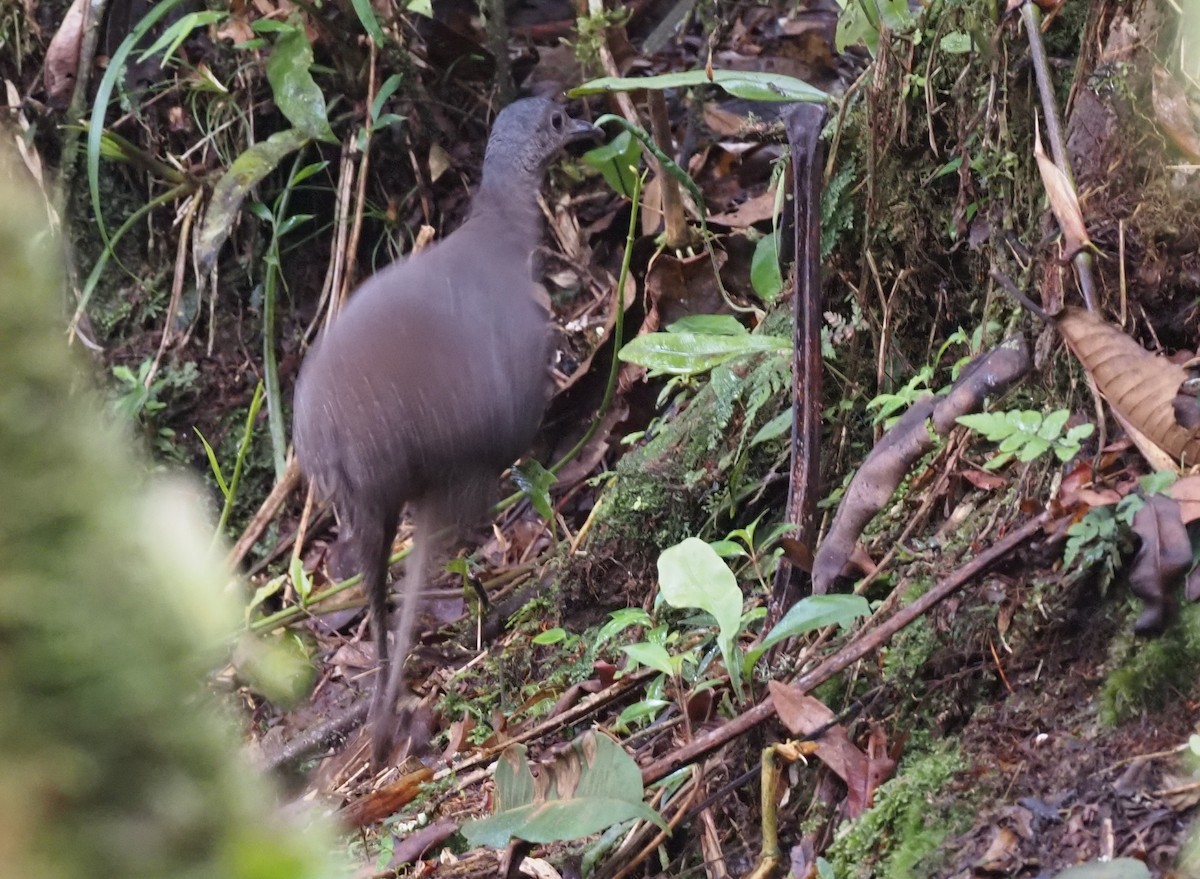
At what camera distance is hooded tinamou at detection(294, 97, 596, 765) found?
8.85 feet

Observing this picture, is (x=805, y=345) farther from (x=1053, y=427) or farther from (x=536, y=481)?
(x=536, y=481)

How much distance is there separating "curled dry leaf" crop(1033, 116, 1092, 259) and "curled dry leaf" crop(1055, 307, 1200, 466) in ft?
0.49

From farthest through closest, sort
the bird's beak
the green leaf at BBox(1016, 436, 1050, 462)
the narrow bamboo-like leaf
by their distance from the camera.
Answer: the narrow bamboo-like leaf → the bird's beak → the green leaf at BBox(1016, 436, 1050, 462)

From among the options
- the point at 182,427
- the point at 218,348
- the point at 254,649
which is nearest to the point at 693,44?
the point at 218,348

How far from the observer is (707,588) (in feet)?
5.98

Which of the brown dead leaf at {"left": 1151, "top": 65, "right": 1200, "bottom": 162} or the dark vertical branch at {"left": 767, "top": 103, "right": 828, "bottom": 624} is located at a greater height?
the brown dead leaf at {"left": 1151, "top": 65, "right": 1200, "bottom": 162}

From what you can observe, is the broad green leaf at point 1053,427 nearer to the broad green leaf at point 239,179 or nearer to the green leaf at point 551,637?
the green leaf at point 551,637

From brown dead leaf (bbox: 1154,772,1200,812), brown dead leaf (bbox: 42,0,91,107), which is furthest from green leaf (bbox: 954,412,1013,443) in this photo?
brown dead leaf (bbox: 42,0,91,107)

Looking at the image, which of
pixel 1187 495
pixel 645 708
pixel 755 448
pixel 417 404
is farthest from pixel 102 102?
pixel 1187 495

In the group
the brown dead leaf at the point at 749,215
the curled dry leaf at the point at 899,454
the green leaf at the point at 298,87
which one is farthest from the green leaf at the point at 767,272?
the green leaf at the point at 298,87

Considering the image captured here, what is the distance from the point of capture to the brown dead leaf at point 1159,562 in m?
1.33

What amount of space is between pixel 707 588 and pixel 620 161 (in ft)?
Answer: 8.03

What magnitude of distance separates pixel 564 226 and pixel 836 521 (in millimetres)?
2928

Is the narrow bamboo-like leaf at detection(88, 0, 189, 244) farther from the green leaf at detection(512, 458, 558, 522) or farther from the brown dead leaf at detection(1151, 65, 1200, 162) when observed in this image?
the brown dead leaf at detection(1151, 65, 1200, 162)
